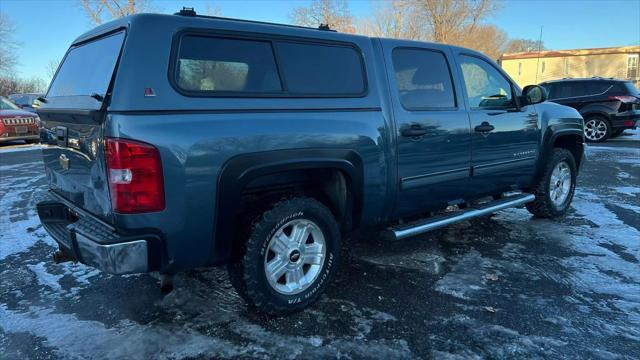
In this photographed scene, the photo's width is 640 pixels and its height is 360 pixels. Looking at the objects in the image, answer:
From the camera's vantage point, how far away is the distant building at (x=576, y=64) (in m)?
39.6

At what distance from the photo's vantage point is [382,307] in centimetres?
319

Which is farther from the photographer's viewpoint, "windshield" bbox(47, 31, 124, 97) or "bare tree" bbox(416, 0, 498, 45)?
"bare tree" bbox(416, 0, 498, 45)

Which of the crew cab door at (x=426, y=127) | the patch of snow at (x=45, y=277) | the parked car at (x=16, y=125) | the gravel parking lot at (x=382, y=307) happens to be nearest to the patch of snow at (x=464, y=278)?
the gravel parking lot at (x=382, y=307)

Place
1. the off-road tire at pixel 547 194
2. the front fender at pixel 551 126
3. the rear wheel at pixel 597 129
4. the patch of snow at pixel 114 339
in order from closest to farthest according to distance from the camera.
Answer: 1. the patch of snow at pixel 114 339
2. the front fender at pixel 551 126
3. the off-road tire at pixel 547 194
4. the rear wheel at pixel 597 129

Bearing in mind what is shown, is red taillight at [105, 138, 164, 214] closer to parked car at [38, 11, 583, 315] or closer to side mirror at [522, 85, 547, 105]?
parked car at [38, 11, 583, 315]

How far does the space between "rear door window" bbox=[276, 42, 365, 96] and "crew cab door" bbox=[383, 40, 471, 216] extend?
1.13 feet

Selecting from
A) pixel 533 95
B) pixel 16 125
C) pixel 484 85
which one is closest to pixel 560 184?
pixel 533 95

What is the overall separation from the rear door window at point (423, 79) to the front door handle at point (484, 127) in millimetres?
331

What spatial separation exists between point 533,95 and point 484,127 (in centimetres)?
87

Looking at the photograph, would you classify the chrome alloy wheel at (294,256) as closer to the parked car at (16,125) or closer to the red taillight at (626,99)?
the parked car at (16,125)

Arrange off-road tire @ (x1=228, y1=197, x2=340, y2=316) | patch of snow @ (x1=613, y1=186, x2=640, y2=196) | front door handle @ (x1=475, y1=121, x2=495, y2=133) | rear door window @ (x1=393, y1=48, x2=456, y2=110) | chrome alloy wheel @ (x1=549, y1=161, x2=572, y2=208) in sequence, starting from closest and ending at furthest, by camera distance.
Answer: off-road tire @ (x1=228, y1=197, x2=340, y2=316), rear door window @ (x1=393, y1=48, x2=456, y2=110), front door handle @ (x1=475, y1=121, x2=495, y2=133), chrome alloy wheel @ (x1=549, y1=161, x2=572, y2=208), patch of snow @ (x1=613, y1=186, x2=640, y2=196)

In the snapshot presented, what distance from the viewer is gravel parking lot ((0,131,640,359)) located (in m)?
2.70

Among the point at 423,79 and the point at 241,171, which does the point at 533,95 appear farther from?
the point at 241,171

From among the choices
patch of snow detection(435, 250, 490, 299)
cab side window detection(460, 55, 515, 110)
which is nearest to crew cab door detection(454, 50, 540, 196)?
cab side window detection(460, 55, 515, 110)
